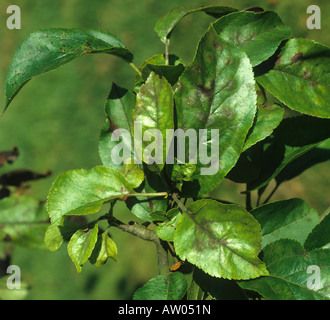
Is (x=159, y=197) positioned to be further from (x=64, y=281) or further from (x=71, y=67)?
(x=71, y=67)

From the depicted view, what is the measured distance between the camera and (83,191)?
0.88 m

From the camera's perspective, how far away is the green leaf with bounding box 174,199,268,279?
0.80 m

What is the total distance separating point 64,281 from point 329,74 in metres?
2.19

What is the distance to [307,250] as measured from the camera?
3.15 ft

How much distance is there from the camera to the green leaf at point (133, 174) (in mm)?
937

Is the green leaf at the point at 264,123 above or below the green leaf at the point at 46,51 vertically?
below

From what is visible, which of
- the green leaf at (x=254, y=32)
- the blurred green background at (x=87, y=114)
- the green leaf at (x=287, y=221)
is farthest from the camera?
the blurred green background at (x=87, y=114)

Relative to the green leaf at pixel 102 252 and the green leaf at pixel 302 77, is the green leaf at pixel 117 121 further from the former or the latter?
the green leaf at pixel 302 77

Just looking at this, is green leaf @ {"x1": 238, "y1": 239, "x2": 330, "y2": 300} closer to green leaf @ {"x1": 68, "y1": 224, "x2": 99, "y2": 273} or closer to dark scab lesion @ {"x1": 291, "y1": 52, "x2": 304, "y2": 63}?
green leaf @ {"x1": 68, "y1": 224, "x2": 99, "y2": 273}

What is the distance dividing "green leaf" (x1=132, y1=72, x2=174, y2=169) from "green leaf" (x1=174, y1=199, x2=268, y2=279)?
15 cm

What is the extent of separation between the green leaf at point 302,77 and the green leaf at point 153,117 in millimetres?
259

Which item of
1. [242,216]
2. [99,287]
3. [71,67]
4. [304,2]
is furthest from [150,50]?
[242,216]

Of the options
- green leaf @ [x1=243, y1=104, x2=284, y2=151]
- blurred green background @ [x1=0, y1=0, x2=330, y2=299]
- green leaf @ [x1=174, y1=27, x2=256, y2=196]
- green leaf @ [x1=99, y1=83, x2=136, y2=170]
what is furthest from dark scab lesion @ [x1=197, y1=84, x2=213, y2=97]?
blurred green background @ [x1=0, y1=0, x2=330, y2=299]

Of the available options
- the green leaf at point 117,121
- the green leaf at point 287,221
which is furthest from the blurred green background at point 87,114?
the green leaf at point 117,121
